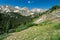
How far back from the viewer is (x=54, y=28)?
19.0m

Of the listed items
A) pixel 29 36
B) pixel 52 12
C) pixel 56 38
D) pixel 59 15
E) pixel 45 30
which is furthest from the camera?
pixel 52 12

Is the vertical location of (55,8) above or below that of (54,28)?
above

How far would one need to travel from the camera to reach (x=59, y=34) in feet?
54.2

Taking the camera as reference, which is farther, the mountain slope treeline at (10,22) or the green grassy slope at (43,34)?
the mountain slope treeline at (10,22)

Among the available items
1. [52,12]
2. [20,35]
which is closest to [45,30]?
[20,35]

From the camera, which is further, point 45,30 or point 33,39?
point 45,30

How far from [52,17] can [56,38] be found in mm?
8174

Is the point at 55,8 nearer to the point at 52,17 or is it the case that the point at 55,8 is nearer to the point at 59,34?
the point at 52,17

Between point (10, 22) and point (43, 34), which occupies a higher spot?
point (43, 34)

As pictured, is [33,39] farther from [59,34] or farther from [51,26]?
[51,26]

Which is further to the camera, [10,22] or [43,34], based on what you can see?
[10,22]

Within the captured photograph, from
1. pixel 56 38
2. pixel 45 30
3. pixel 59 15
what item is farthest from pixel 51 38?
pixel 59 15

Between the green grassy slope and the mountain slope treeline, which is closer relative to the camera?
the green grassy slope

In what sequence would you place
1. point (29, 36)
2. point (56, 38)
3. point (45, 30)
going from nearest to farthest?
point (56, 38) < point (29, 36) < point (45, 30)
